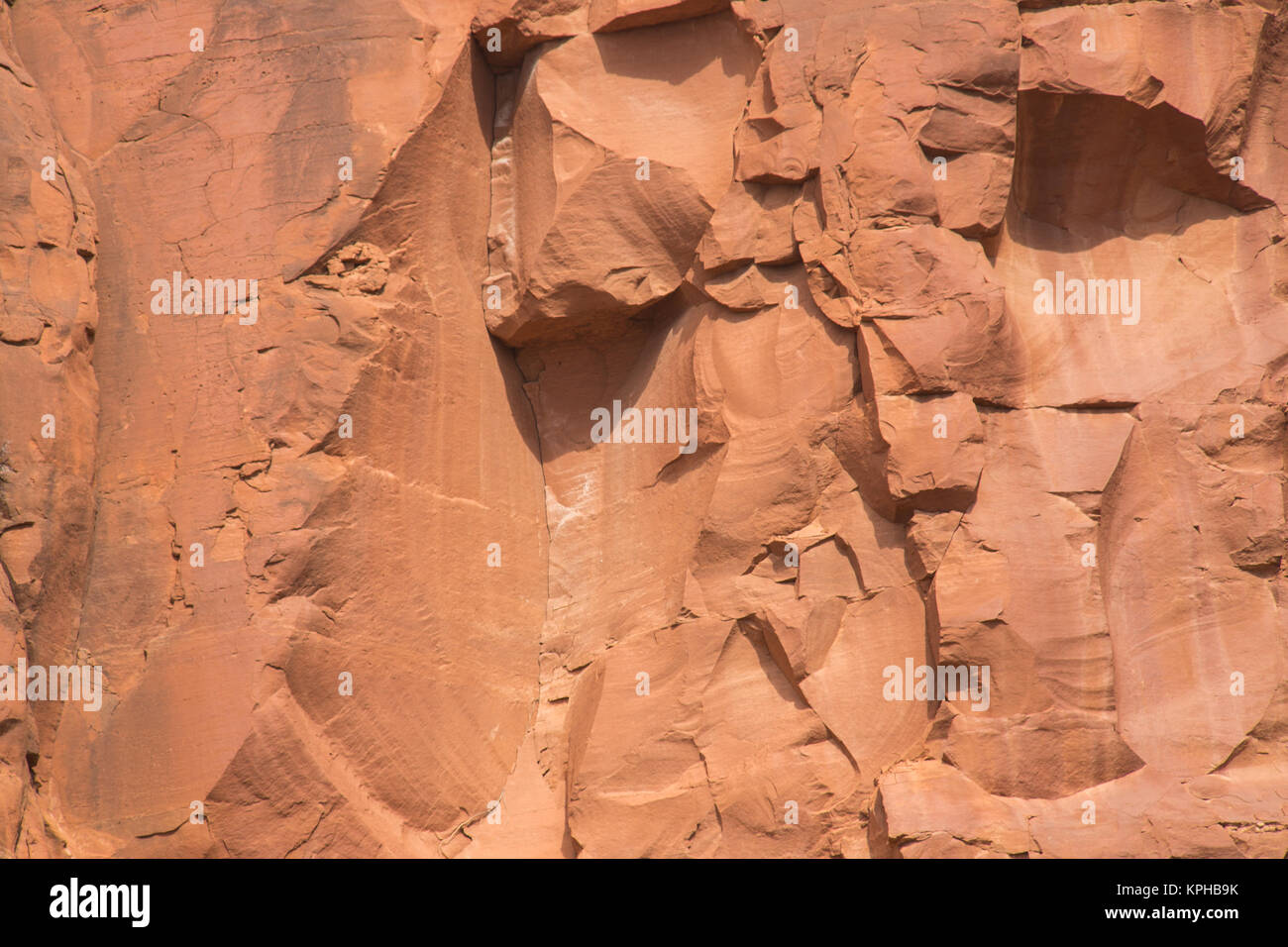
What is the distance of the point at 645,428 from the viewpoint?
10.3 m

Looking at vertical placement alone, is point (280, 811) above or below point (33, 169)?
below

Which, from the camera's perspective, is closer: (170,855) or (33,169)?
(170,855)

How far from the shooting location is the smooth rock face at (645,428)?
29.4ft

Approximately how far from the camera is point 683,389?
10047 millimetres

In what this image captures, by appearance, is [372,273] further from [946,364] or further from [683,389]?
[946,364]

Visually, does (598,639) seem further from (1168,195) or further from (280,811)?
(1168,195)

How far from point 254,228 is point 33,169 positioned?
1342mm

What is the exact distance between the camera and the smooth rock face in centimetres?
896

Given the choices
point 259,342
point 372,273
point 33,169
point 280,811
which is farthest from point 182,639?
point 33,169

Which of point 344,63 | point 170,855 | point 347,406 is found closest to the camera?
point 170,855

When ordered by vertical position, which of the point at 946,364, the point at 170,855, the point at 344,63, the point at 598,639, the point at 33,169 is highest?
the point at 344,63

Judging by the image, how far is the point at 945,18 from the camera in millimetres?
9812

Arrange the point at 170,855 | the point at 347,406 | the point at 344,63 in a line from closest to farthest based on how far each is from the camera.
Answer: the point at 170,855, the point at 347,406, the point at 344,63

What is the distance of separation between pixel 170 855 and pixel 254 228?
12.0 ft
